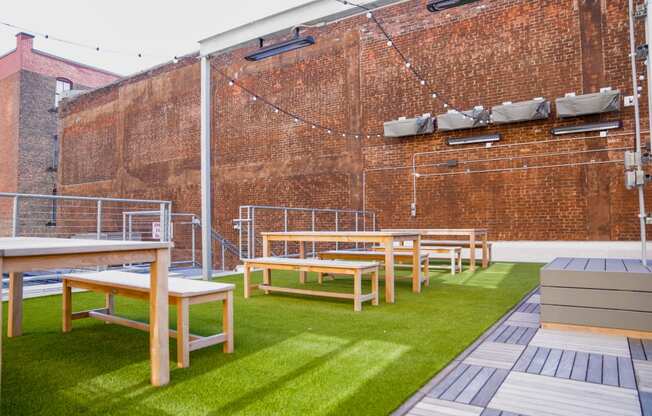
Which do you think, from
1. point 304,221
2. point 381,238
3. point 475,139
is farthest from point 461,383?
point 304,221

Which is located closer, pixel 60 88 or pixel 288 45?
pixel 288 45

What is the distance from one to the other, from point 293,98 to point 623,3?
665cm

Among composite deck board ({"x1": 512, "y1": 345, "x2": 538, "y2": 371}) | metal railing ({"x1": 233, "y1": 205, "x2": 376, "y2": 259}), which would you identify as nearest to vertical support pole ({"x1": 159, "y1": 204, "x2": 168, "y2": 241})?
metal railing ({"x1": 233, "y1": 205, "x2": 376, "y2": 259})

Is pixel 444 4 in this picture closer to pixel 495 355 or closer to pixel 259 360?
pixel 495 355

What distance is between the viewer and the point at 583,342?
2.81 meters

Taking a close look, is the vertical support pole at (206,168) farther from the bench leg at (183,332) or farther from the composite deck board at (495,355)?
the composite deck board at (495,355)

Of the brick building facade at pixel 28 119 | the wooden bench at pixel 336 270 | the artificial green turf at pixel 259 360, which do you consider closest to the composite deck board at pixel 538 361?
the artificial green turf at pixel 259 360

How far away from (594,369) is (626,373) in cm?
14

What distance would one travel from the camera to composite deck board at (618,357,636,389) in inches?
81.7

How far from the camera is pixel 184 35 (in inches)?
266

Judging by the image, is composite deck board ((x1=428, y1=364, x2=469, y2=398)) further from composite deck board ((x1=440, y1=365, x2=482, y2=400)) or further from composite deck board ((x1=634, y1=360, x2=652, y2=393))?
composite deck board ((x1=634, y1=360, x2=652, y2=393))

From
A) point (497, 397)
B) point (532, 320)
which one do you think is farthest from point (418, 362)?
point (532, 320)

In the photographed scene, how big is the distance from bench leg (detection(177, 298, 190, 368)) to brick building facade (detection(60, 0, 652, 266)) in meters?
6.91

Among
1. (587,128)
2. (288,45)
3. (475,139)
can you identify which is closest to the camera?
(288,45)
